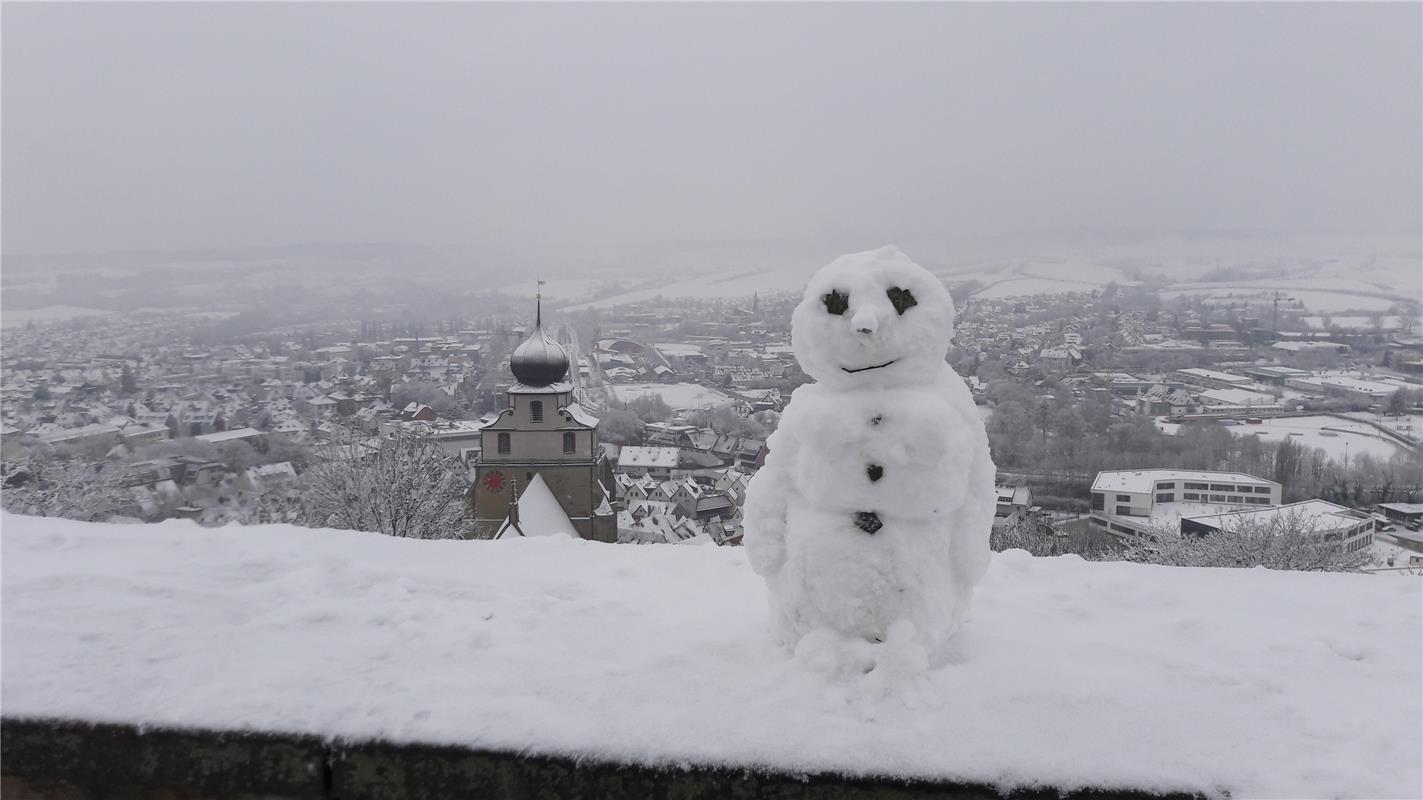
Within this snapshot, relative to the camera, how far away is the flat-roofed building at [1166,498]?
16.5 m

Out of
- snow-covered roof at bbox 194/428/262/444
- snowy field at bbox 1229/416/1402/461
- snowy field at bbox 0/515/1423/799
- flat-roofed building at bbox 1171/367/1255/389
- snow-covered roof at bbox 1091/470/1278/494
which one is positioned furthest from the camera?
snow-covered roof at bbox 194/428/262/444

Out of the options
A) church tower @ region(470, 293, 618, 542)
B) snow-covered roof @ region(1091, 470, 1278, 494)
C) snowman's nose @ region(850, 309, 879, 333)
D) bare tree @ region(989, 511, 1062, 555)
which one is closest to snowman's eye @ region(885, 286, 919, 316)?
snowman's nose @ region(850, 309, 879, 333)

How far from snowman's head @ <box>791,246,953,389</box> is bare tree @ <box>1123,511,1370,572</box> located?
10901 mm

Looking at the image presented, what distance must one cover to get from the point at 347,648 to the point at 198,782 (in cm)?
59

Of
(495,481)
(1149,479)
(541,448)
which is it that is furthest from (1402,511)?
(495,481)

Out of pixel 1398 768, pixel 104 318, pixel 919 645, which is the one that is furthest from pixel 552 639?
pixel 104 318

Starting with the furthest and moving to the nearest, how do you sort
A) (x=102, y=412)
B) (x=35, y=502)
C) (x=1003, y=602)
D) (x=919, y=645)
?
(x=102, y=412)
(x=35, y=502)
(x=1003, y=602)
(x=919, y=645)

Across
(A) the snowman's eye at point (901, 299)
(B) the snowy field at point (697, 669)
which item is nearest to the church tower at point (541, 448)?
(B) the snowy field at point (697, 669)

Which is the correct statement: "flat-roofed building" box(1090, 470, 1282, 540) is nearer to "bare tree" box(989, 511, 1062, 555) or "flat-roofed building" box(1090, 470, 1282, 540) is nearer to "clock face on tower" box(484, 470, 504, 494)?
"bare tree" box(989, 511, 1062, 555)

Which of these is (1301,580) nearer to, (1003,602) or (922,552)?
(1003,602)

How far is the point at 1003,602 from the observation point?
373 cm

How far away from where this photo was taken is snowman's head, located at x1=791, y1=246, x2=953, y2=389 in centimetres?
287

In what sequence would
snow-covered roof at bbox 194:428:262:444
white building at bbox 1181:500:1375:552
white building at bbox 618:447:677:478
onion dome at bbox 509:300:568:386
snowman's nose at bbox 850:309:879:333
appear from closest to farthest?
snowman's nose at bbox 850:309:879:333, white building at bbox 1181:500:1375:552, snow-covered roof at bbox 194:428:262:444, onion dome at bbox 509:300:568:386, white building at bbox 618:447:677:478

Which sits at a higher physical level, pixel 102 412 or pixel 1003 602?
pixel 1003 602
